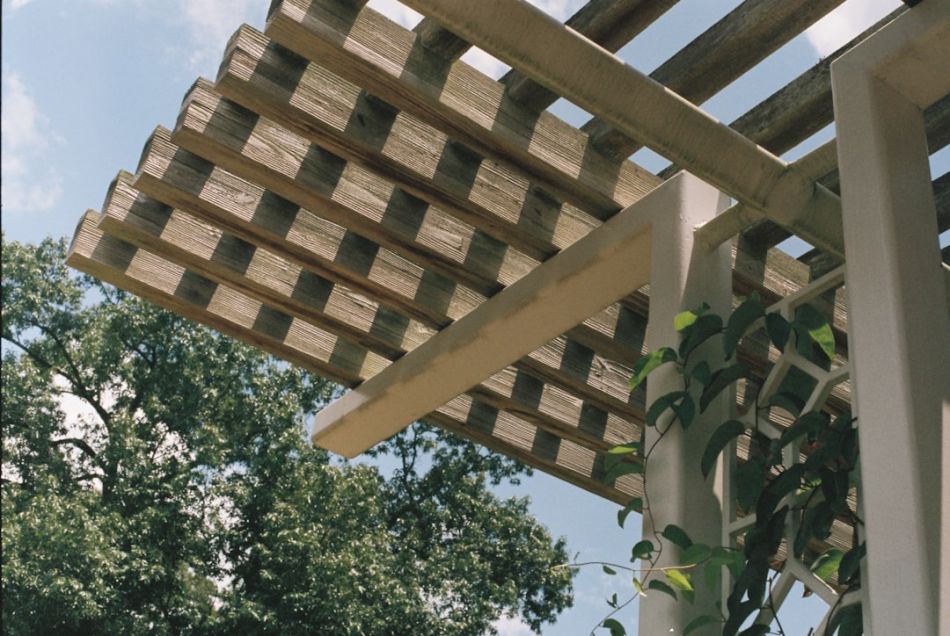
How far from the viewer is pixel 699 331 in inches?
78.4

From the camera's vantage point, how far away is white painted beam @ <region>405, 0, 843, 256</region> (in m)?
1.63

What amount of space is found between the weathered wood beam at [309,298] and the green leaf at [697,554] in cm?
124

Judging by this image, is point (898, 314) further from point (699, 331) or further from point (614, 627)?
point (614, 627)

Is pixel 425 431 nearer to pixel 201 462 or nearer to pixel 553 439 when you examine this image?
pixel 201 462

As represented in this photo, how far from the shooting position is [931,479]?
138 cm

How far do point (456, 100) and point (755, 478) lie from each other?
36.4 inches

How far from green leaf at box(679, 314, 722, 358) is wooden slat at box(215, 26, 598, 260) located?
0.55m

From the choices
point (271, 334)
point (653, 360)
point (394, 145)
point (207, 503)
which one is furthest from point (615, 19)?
point (207, 503)

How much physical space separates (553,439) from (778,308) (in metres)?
1.33

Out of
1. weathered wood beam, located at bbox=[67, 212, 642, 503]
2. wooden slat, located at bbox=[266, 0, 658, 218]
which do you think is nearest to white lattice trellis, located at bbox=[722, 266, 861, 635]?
wooden slat, located at bbox=[266, 0, 658, 218]

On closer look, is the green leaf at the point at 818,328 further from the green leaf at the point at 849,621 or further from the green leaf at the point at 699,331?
the green leaf at the point at 849,621

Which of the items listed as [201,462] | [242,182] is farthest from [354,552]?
[242,182]

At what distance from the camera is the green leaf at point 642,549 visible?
184 centimetres

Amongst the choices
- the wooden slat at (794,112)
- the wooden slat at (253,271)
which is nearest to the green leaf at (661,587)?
the wooden slat at (794,112)
